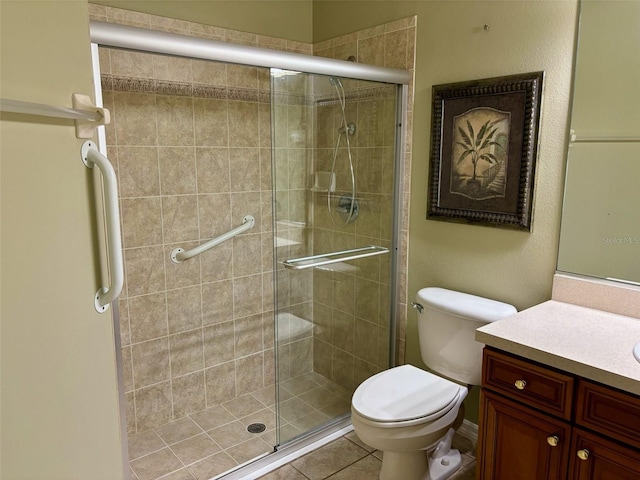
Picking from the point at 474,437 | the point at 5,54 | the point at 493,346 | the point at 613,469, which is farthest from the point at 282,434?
the point at 5,54

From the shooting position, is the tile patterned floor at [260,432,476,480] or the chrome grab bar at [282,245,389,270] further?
the chrome grab bar at [282,245,389,270]

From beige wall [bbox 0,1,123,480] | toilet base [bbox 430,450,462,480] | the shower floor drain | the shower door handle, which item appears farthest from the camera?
the shower floor drain

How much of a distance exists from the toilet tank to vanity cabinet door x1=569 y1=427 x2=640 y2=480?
61cm

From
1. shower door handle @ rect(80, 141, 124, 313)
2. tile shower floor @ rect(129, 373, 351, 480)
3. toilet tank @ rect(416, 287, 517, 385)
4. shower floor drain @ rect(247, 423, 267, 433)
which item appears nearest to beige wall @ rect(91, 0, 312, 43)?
shower door handle @ rect(80, 141, 124, 313)

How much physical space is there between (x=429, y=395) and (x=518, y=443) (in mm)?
422

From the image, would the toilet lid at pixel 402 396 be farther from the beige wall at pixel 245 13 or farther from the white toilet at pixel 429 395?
the beige wall at pixel 245 13

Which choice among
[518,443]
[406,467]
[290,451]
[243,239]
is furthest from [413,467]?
[243,239]

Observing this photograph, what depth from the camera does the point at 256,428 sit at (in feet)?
8.78

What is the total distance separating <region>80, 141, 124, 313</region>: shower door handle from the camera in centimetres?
116

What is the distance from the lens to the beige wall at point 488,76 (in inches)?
77.4

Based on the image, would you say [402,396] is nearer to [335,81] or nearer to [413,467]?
[413,467]

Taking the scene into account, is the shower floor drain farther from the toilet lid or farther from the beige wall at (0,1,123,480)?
the beige wall at (0,1,123,480)

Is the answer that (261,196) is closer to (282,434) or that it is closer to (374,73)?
(374,73)

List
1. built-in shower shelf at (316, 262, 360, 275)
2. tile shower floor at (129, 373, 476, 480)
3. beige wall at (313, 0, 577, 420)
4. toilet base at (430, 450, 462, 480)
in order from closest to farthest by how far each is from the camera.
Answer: beige wall at (313, 0, 577, 420)
toilet base at (430, 450, 462, 480)
tile shower floor at (129, 373, 476, 480)
built-in shower shelf at (316, 262, 360, 275)
